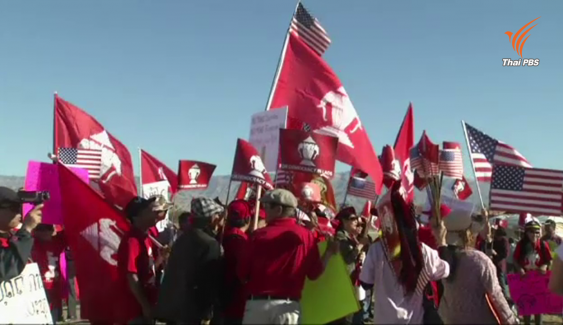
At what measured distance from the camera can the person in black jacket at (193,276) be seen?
518cm

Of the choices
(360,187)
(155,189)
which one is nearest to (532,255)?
(360,187)

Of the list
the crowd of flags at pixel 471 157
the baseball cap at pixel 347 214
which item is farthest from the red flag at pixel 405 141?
the baseball cap at pixel 347 214

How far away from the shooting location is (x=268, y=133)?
812 cm

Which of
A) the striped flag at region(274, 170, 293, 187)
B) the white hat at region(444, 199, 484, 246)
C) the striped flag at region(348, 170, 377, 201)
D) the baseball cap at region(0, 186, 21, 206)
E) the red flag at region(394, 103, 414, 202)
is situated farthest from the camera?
the striped flag at region(348, 170, 377, 201)

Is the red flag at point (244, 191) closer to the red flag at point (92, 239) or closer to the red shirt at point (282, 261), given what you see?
the red flag at point (92, 239)

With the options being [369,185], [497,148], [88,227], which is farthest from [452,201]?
[369,185]

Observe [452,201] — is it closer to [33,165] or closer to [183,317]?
[183,317]

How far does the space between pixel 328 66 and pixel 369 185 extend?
6402 mm

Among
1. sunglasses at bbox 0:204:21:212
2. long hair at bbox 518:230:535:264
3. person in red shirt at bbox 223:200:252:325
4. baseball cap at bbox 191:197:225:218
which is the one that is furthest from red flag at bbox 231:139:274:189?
long hair at bbox 518:230:535:264

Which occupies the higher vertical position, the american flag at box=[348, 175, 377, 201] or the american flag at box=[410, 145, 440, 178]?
the american flag at box=[410, 145, 440, 178]

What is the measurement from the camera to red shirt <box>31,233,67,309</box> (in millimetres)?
7691

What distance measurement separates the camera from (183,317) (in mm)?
5160

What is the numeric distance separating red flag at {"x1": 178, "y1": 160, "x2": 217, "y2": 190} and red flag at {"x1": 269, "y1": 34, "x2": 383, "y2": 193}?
16.8 feet

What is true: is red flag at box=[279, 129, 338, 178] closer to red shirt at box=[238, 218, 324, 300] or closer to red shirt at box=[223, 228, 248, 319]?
red shirt at box=[223, 228, 248, 319]
